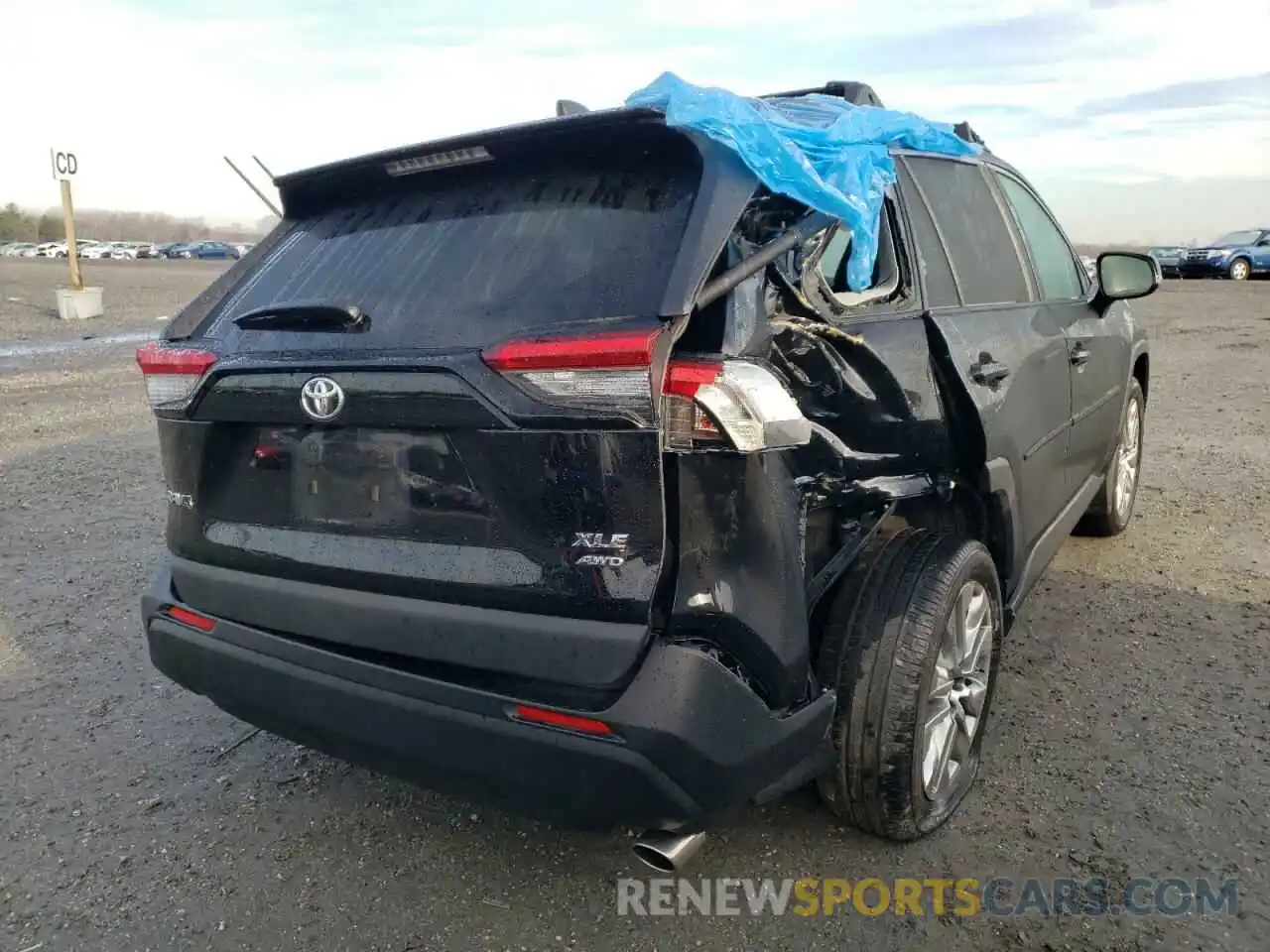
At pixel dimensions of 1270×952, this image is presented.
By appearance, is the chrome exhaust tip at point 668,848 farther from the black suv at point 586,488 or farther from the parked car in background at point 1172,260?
the parked car in background at point 1172,260

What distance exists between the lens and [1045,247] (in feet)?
14.2

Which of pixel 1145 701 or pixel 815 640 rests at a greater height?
pixel 815 640

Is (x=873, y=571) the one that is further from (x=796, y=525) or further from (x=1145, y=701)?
(x=1145, y=701)

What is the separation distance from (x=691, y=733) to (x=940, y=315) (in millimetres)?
1621

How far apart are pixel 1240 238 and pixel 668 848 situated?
3416cm

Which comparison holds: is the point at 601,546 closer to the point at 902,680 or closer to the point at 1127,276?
the point at 902,680

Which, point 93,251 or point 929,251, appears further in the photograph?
point 93,251

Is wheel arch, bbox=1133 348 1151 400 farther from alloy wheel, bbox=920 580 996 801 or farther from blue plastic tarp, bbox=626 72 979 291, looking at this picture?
alloy wheel, bbox=920 580 996 801

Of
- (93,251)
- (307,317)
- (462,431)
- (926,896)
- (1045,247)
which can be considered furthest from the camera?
(93,251)

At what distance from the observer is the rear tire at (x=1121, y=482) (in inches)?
208

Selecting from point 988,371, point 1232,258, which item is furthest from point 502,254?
point 1232,258

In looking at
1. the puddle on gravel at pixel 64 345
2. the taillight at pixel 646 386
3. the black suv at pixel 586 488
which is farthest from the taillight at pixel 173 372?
the puddle on gravel at pixel 64 345

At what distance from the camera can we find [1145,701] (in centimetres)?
366

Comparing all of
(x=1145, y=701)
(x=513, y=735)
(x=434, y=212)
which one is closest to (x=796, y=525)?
(x=513, y=735)
